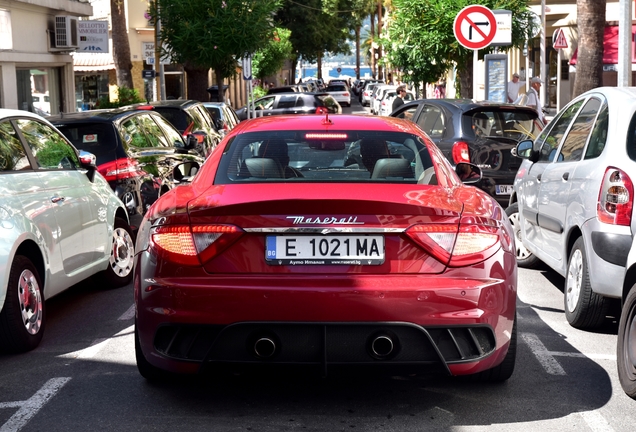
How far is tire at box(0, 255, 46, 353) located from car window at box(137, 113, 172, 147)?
5309mm

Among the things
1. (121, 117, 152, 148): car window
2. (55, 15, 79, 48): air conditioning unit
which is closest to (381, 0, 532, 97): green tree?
(55, 15, 79, 48): air conditioning unit

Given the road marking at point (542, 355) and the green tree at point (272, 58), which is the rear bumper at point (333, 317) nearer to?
the road marking at point (542, 355)

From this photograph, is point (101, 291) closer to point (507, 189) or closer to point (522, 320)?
point (522, 320)

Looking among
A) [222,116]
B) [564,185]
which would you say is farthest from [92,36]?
[564,185]

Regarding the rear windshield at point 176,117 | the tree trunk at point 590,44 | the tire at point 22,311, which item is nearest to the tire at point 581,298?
the tire at point 22,311

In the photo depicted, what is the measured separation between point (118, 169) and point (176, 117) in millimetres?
6040

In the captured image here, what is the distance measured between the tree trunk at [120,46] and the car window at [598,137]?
24.5m

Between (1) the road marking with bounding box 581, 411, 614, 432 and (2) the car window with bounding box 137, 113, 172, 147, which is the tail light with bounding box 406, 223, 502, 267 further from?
(2) the car window with bounding box 137, 113, 172, 147

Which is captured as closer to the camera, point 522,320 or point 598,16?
point 522,320

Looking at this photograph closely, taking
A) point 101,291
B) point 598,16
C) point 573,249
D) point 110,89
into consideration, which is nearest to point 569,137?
point 573,249

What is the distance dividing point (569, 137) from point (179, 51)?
25.4 m

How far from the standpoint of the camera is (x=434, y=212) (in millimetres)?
4840

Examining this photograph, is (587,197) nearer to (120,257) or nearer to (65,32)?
(120,257)

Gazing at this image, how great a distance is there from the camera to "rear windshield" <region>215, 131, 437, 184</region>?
18.2 feet
